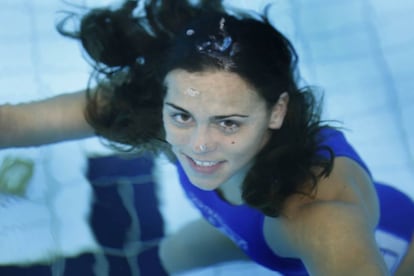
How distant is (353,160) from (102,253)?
0.71 metres

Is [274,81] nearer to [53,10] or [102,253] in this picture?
[102,253]

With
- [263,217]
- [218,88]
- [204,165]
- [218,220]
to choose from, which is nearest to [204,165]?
[204,165]

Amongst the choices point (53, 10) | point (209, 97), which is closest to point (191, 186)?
point (209, 97)

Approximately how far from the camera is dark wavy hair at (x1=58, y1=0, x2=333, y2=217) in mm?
977

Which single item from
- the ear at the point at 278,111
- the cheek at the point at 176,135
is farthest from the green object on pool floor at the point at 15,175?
the ear at the point at 278,111

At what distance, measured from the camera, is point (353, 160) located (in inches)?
46.7

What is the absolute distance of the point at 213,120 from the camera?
96 centimetres

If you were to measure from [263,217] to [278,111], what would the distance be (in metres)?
0.24

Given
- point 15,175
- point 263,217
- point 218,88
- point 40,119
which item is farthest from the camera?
point 15,175

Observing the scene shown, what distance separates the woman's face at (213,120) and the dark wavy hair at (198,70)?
0.02 m

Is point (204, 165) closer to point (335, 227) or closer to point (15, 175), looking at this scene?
point (335, 227)

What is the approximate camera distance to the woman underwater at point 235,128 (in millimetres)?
969

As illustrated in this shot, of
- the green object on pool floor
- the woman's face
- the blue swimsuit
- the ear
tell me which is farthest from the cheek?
the green object on pool floor

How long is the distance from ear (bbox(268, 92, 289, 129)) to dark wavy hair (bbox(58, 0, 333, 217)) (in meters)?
0.01
